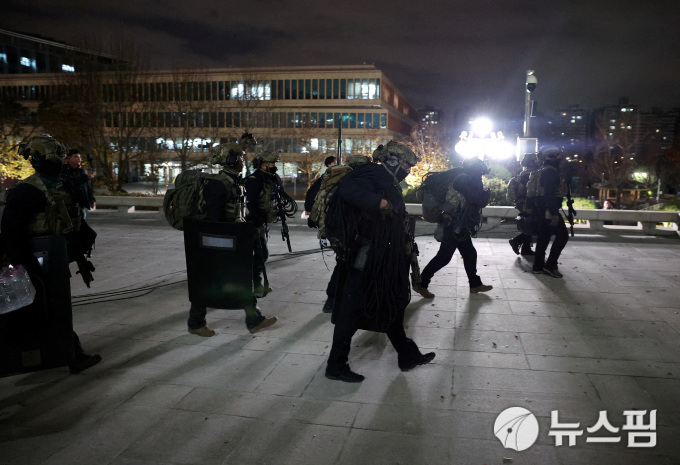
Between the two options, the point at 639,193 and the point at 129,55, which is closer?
the point at 129,55

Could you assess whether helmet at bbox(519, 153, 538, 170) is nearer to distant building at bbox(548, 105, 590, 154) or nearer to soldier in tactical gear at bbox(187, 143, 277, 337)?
soldier in tactical gear at bbox(187, 143, 277, 337)

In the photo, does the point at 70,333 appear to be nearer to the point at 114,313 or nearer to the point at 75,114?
the point at 114,313

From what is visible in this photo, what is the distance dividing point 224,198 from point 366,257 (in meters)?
1.76

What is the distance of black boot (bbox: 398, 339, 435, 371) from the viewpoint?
421 cm

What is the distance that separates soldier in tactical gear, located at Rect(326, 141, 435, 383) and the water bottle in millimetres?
2187

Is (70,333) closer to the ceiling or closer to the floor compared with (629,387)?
closer to the ceiling

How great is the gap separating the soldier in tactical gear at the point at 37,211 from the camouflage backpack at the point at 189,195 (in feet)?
3.08

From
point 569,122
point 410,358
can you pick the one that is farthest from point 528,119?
point 569,122

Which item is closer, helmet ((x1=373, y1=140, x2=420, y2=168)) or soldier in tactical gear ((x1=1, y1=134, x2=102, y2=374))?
soldier in tactical gear ((x1=1, y1=134, x2=102, y2=374))

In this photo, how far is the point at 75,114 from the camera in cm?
2853

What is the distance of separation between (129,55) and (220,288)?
2803 centimetres

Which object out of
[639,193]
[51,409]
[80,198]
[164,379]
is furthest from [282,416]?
[639,193]

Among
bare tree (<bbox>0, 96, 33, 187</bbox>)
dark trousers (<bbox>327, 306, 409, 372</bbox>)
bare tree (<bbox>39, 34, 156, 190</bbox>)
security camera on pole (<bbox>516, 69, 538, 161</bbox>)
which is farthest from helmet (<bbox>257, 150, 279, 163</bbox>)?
bare tree (<bbox>0, 96, 33, 187</bbox>)

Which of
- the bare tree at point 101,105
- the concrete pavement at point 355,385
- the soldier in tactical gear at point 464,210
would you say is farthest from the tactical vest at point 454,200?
the bare tree at point 101,105
